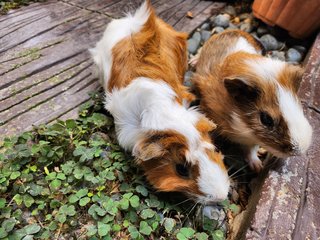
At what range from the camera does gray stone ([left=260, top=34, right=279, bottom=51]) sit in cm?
321

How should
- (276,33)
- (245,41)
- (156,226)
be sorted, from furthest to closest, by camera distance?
(276,33)
(245,41)
(156,226)

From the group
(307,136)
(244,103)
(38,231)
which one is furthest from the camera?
(244,103)

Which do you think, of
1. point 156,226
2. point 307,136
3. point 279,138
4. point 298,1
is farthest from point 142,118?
point 298,1

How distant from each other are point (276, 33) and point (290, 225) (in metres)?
2.12

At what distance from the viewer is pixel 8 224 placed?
Result: 154 cm

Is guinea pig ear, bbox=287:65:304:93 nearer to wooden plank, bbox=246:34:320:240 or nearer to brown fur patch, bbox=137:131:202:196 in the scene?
wooden plank, bbox=246:34:320:240

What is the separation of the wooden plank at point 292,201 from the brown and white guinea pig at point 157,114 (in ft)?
0.77

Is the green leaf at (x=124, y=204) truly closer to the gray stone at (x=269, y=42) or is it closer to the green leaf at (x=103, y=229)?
the green leaf at (x=103, y=229)

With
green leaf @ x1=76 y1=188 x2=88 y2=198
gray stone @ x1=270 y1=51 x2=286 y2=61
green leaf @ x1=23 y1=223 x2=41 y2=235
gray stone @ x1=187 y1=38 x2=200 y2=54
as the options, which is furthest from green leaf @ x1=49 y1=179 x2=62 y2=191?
gray stone @ x1=270 y1=51 x2=286 y2=61

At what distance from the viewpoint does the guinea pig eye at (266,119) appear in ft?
6.31

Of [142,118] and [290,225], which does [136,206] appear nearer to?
[142,118]

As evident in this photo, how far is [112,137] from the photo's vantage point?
2.16 meters

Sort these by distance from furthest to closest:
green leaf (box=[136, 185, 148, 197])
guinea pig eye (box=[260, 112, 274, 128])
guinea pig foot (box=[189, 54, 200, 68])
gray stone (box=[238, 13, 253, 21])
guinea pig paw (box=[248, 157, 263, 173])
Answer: gray stone (box=[238, 13, 253, 21]), guinea pig foot (box=[189, 54, 200, 68]), guinea pig paw (box=[248, 157, 263, 173]), guinea pig eye (box=[260, 112, 274, 128]), green leaf (box=[136, 185, 148, 197])

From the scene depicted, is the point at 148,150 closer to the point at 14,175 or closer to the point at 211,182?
the point at 211,182
